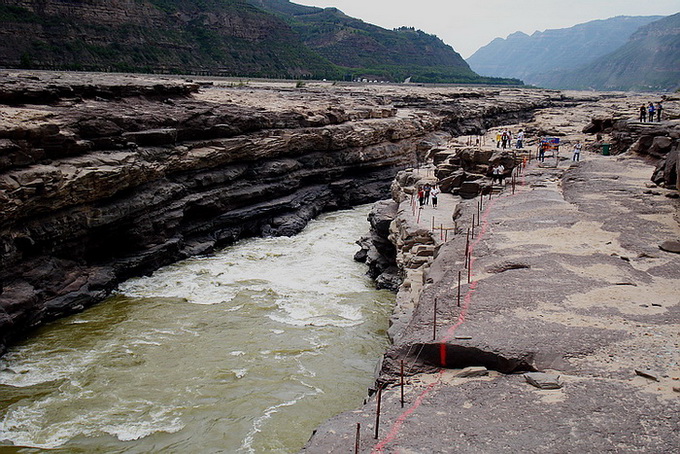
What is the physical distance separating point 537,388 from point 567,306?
2.74 meters

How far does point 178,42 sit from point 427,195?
51.9 m

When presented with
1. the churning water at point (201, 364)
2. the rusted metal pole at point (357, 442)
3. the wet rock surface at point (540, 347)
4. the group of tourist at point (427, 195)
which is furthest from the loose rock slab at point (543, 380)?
the group of tourist at point (427, 195)

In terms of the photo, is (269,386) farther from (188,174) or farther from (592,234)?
→ (188,174)

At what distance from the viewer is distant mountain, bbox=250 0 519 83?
11250 centimetres

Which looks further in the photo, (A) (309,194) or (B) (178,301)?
(A) (309,194)

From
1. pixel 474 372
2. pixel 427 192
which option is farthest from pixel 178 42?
pixel 474 372

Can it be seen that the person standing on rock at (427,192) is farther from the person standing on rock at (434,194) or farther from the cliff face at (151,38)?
the cliff face at (151,38)

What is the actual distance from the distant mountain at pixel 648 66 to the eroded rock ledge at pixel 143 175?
140885 millimetres

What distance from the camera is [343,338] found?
51.9 ft

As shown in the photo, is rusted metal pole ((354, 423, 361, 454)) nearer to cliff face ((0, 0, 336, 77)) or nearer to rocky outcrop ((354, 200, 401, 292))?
rocky outcrop ((354, 200, 401, 292))

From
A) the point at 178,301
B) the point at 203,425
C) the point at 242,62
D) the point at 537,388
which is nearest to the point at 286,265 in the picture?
the point at 178,301

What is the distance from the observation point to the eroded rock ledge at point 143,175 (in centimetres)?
1747

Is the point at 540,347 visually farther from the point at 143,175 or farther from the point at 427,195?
the point at 143,175

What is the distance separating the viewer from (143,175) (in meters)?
21.7
